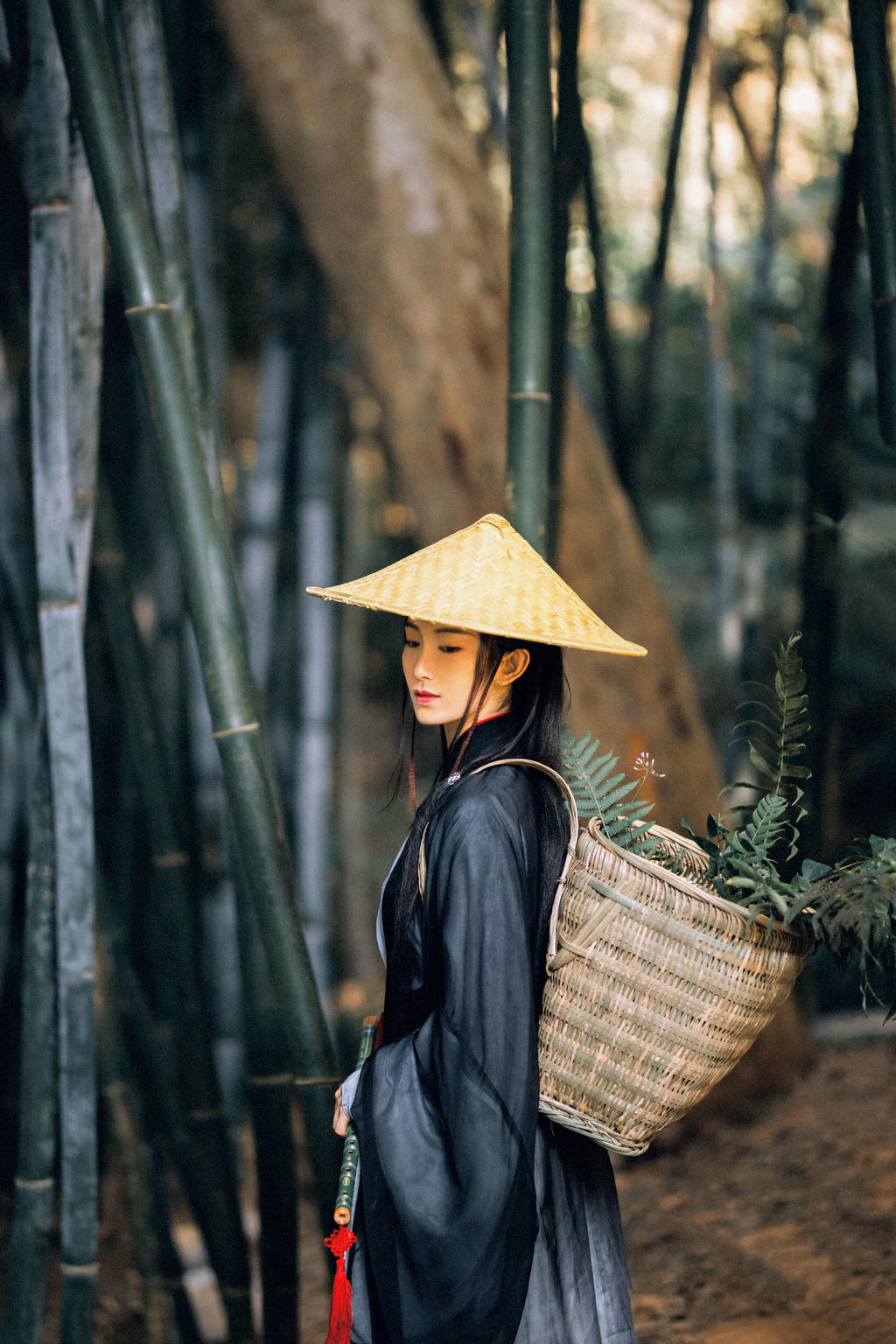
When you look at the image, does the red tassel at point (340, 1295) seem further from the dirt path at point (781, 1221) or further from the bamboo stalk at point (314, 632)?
the bamboo stalk at point (314, 632)

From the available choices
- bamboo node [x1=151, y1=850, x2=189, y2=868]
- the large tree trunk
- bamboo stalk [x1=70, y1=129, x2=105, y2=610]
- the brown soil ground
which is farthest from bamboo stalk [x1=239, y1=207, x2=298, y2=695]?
the brown soil ground

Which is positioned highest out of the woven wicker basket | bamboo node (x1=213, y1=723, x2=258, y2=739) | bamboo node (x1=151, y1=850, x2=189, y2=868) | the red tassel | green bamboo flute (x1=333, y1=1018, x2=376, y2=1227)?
bamboo node (x1=213, y1=723, x2=258, y2=739)

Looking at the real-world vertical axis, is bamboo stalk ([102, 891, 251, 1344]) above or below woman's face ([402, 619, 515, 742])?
below

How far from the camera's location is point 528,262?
1.37m

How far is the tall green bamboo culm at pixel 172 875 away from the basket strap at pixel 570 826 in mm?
782

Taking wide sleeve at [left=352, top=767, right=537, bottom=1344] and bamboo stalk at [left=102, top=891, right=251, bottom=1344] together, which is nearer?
wide sleeve at [left=352, top=767, right=537, bottom=1344]

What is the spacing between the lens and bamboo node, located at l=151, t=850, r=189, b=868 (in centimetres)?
170

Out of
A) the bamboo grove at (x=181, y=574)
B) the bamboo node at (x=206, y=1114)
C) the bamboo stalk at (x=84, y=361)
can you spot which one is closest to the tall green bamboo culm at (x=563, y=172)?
the bamboo grove at (x=181, y=574)

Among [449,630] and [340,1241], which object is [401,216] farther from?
[340,1241]

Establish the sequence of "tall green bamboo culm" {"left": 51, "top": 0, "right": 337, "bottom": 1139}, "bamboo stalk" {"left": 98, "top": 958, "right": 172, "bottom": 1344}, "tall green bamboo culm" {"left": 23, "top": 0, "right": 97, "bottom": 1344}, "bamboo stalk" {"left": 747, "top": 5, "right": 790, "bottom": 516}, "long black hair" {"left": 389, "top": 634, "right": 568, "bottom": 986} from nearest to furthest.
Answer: "long black hair" {"left": 389, "top": 634, "right": 568, "bottom": 986} < "tall green bamboo culm" {"left": 51, "top": 0, "right": 337, "bottom": 1139} < "tall green bamboo culm" {"left": 23, "top": 0, "right": 97, "bottom": 1344} < "bamboo stalk" {"left": 98, "top": 958, "right": 172, "bottom": 1344} < "bamboo stalk" {"left": 747, "top": 5, "right": 790, "bottom": 516}

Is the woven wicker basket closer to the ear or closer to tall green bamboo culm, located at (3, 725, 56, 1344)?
the ear

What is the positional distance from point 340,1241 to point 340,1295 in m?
0.04

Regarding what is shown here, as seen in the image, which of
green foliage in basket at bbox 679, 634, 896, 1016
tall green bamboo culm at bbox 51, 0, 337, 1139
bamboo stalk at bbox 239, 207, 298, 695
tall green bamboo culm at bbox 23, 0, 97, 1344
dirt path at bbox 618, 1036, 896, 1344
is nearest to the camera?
green foliage in basket at bbox 679, 634, 896, 1016

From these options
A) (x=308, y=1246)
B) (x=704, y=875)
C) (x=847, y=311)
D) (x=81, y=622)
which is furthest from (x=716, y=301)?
(x=308, y=1246)
